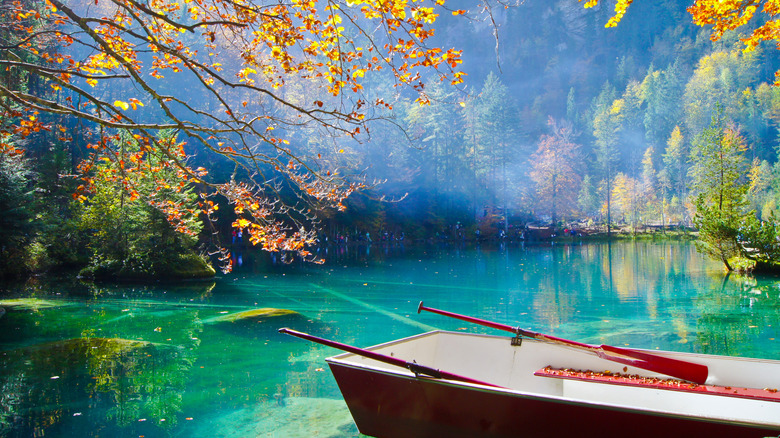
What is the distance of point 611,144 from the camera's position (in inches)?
2266

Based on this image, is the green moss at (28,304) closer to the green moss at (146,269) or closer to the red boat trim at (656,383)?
the green moss at (146,269)

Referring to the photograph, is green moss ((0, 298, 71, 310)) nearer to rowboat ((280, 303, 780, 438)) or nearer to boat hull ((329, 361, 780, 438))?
Answer: rowboat ((280, 303, 780, 438))

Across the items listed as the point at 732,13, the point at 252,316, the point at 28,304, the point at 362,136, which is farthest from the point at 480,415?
the point at 362,136

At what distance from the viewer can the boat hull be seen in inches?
138

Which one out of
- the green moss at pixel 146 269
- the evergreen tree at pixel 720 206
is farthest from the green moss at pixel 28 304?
the evergreen tree at pixel 720 206

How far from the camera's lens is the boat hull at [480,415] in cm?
351

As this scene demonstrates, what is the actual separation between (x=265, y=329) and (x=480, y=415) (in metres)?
6.79

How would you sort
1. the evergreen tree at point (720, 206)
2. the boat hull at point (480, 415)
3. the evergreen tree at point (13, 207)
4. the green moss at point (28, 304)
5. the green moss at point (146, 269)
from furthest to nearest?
the green moss at point (146, 269) < the evergreen tree at point (720, 206) < the evergreen tree at point (13, 207) < the green moss at point (28, 304) < the boat hull at point (480, 415)

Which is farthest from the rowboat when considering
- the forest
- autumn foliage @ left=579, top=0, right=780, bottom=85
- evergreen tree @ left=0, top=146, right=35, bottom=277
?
evergreen tree @ left=0, top=146, right=35, bottom=277

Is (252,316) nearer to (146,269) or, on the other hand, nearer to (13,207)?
(146,269)

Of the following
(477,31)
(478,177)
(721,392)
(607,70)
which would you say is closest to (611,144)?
(478,177)

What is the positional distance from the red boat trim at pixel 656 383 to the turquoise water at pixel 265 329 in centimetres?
231

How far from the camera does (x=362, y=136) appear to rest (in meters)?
43.5

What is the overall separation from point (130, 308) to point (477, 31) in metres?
91.2
